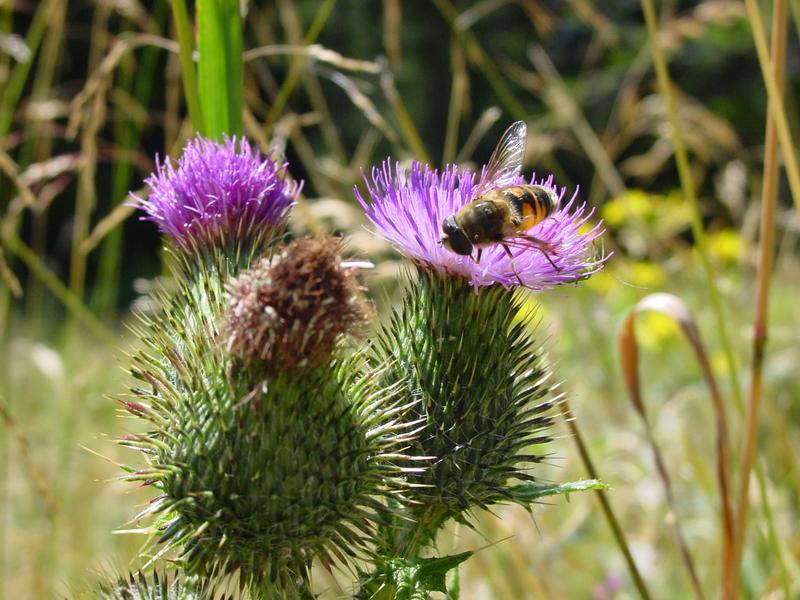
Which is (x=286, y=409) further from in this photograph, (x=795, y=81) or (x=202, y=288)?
(x=795, y=81)

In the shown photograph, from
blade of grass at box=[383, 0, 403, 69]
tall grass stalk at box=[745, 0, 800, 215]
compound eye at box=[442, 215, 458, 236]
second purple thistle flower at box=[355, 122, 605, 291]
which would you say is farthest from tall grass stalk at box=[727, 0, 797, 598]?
blade of grass at box=[383, 0, 403, 69]

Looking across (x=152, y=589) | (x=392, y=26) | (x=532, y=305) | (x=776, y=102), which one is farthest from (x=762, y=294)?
(x=392, y=26)

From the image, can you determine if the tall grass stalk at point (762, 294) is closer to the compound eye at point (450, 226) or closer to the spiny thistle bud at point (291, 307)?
the compound eye at point (450, 226)

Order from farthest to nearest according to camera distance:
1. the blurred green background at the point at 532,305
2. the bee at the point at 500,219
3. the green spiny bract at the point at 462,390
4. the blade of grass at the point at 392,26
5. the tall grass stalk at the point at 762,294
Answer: the blade of grass at the point at 392,26 < the blurred green background at the point at 532,305 < the tall grass stalk at the point at 762,294 < the bee at the point at 500,219 < the green spiny bract at the point at 462,390

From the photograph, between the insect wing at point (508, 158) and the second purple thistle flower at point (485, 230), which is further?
the insect wing at point (508, 158)

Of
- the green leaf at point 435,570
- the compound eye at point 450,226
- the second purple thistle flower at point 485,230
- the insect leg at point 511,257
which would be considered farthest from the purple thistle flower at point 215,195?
the green leaf at point 435,570

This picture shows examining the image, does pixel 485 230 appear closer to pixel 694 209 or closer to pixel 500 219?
pixel 500 219

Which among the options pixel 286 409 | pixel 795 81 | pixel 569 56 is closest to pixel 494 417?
pixel 286 409

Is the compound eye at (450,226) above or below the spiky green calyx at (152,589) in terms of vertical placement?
above

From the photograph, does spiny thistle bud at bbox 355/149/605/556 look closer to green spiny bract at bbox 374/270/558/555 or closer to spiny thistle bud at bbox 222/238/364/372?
green spiny bract at bbox 374/270/558/555
